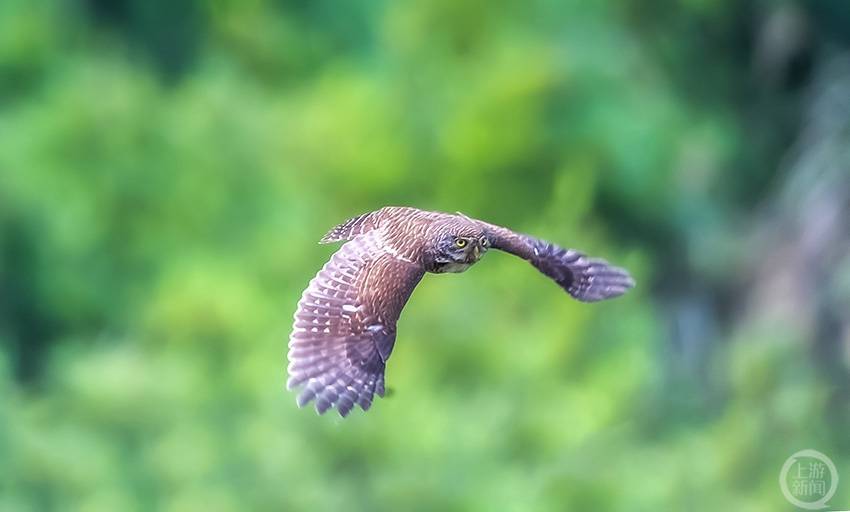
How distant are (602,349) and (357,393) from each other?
19.4 ft

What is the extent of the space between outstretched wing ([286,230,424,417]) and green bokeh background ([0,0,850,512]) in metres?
4.69

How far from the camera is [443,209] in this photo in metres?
9.91

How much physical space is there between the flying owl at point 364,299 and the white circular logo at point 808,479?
5551mm

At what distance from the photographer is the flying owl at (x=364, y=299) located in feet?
13.9

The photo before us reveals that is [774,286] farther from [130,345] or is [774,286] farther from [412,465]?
[130,345]

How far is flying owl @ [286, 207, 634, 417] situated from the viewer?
425 centimetres

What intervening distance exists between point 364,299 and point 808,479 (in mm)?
6116

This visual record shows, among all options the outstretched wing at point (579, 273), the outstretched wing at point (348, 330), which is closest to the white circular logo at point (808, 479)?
the outstretched wing at point (579, 273)

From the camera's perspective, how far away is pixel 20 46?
10.9 m

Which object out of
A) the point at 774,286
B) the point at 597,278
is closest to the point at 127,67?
the point at 774,286

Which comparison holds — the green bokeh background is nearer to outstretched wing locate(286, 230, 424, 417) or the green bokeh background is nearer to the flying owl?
the flying owl

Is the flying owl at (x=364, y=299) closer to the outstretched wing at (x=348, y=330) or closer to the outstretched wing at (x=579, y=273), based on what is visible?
the outstretched wing at (x=348, y=330)

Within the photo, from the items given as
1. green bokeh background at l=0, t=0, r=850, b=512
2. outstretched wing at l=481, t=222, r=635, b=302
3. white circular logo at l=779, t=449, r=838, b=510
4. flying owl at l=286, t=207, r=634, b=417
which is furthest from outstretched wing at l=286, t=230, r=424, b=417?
white circular logo at l=779, t=449, r=838, b=510

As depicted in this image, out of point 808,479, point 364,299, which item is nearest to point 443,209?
point 808,479
